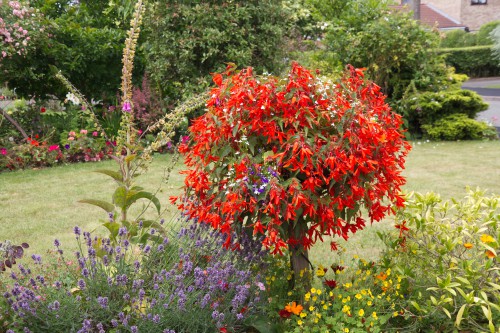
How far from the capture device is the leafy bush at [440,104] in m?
10.9

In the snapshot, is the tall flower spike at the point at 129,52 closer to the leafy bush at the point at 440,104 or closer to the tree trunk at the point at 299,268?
the tree trunk at the point at 299,268

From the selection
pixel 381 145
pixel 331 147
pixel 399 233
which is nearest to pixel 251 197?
pixel 331 147

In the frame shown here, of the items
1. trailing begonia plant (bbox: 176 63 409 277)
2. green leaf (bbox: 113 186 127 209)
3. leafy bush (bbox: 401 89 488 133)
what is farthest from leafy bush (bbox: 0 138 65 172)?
leafy bush (bbox: 401 89 488 133)

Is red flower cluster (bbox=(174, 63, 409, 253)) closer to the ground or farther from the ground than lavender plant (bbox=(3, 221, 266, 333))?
farther from the ground

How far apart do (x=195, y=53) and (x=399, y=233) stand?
6872 mm

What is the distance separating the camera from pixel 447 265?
3.33m

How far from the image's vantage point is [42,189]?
7.29 metres

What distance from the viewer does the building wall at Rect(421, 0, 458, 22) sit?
42.4 metres

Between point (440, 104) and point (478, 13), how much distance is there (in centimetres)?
3495

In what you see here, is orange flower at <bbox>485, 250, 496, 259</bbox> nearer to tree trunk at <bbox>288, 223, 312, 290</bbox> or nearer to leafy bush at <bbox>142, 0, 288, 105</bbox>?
tree trunk at <bbox>288, 223, 312, 290</bbox>

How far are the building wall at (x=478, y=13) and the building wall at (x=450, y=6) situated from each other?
36 cm

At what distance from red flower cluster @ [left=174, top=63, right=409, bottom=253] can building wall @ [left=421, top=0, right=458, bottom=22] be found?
43.3 m

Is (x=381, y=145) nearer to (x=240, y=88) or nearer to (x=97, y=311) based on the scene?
(x=240, y=88)

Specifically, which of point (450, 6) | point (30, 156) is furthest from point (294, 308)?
point (450, 6)
